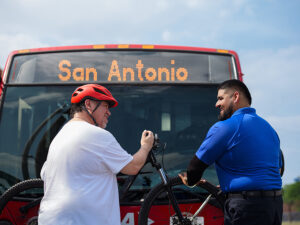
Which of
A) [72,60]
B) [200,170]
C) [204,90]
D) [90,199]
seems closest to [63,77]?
[72,60]

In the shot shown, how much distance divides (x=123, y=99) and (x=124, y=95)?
2.1 inches

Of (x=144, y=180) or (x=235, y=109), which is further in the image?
(x=144, y=180)

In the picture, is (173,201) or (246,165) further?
(173,201)

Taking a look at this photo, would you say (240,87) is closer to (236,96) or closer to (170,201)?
(236,96)

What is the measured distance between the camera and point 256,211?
3.20m

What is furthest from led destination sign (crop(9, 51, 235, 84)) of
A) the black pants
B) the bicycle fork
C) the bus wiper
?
the black pants

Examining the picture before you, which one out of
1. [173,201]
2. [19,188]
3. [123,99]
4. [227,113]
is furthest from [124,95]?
[227,113]

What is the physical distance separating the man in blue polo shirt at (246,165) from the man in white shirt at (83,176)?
31.4 inches

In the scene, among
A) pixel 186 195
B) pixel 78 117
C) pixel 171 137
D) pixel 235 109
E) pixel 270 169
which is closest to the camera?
pixel 78 117

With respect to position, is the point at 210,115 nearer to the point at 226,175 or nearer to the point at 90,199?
the point at 226,175

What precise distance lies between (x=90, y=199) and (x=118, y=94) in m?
2.49

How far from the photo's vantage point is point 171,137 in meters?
4.93

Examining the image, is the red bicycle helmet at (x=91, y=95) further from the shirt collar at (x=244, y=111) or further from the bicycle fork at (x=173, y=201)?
the bicycle fork at (x=173, y=201)

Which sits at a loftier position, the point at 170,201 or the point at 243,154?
the point at 243,154
